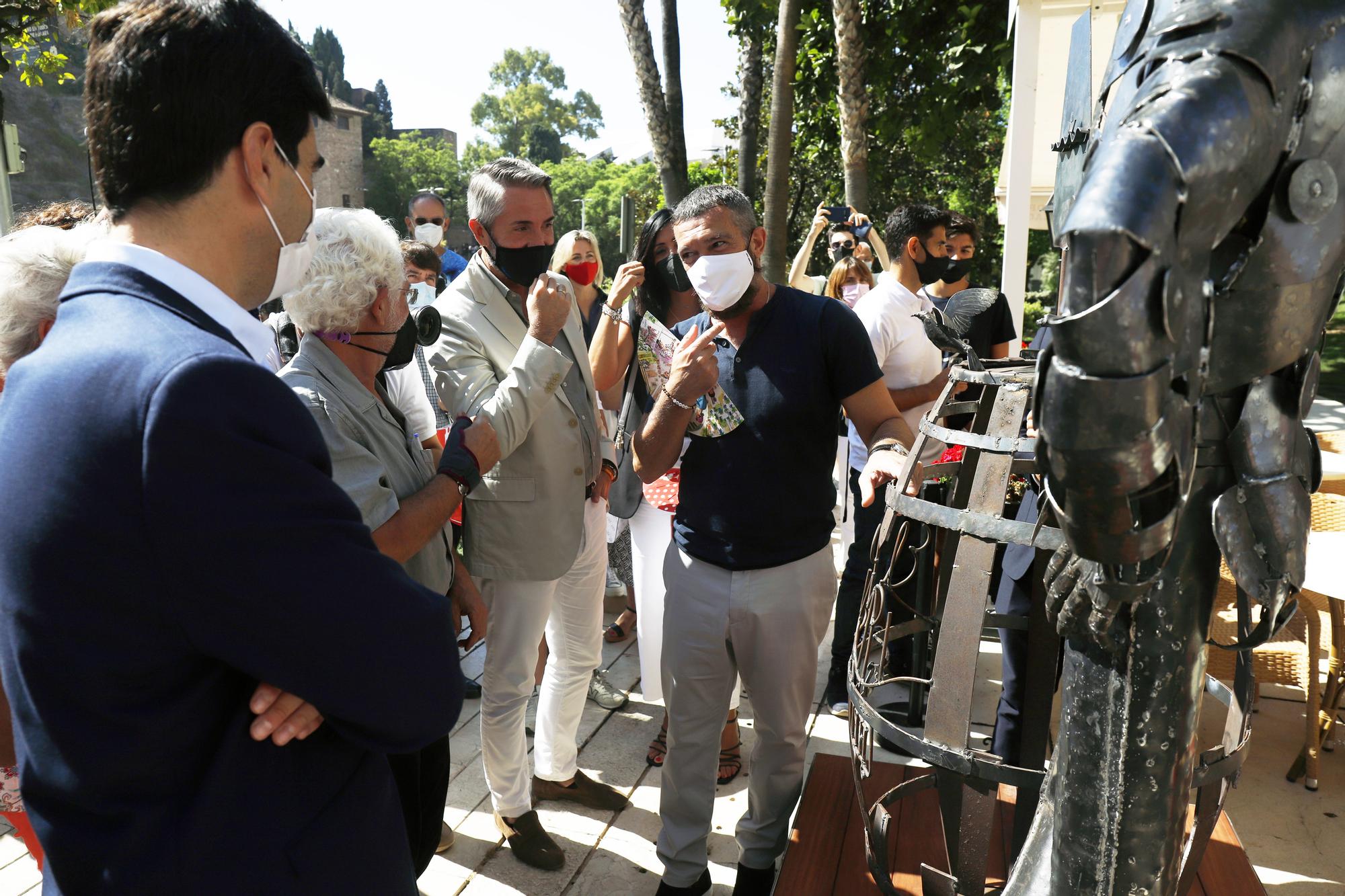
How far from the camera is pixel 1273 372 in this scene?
1.28 m

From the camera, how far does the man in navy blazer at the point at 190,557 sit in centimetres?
103

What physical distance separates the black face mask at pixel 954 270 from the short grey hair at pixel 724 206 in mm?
1843

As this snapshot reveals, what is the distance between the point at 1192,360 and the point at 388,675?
3.50 feet

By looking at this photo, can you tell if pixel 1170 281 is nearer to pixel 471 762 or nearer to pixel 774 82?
pixel 471 762

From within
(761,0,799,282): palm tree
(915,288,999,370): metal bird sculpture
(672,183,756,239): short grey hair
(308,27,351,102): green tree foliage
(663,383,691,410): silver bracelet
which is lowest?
(663,383,691,410): silver bracelet

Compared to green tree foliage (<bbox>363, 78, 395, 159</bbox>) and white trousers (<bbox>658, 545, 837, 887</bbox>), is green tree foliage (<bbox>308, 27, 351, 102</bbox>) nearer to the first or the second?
green tree foliage (<bbox>363, 78, 395, 159</bbox>)

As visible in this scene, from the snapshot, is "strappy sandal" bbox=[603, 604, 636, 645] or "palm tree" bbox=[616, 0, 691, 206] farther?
"palm tree" bbox=[616, 0, 691, 206]

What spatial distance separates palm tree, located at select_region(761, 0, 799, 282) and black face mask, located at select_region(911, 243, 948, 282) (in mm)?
4621

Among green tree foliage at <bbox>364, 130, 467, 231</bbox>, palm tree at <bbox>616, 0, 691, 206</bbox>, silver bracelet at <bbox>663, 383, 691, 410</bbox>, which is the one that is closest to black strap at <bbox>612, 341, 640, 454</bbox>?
silver bracelet at <bbox>663, 383, 691, 410</bbox>

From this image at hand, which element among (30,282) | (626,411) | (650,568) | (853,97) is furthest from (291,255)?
(853,97)

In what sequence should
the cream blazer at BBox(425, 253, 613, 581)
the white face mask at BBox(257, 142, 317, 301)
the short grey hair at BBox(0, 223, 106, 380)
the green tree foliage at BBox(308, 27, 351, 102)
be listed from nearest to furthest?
the white face mask at BBox(257, 142, 317, 301)
the short grey hair at BBox(0, 223, 106, 380)
the cream blazer at BBox(425, 253, 613, 581)
the green tree foliage at BBox(308, 27, 351, 102)

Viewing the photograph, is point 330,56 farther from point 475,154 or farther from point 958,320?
point 958,320

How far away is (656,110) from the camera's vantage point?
996 centimetres

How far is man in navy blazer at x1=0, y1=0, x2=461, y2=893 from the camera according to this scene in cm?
103
